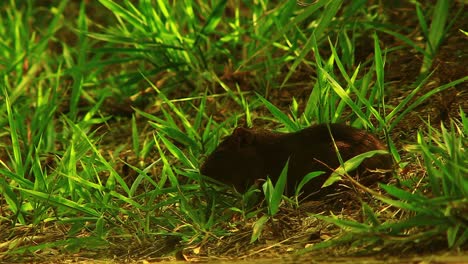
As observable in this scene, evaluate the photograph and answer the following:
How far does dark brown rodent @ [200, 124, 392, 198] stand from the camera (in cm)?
301

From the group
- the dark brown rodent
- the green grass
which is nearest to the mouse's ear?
the dark brown rodent

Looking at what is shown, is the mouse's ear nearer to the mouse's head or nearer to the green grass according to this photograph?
the mouse's head

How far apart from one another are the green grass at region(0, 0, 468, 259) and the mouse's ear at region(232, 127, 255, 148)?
137 millimetres

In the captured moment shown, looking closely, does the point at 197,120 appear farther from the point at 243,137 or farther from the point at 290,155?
the point at 290,155

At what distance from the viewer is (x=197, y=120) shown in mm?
3645

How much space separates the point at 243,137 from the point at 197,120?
0.51 metres

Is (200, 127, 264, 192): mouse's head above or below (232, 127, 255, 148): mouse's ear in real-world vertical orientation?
below

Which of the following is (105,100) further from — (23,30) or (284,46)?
(284,46)

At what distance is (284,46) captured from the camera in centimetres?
404

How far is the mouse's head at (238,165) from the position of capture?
3156 millimetres

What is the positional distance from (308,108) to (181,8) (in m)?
1.50

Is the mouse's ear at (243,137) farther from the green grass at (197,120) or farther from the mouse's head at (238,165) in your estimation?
the green grass at (197,120)

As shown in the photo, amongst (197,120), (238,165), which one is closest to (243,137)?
(238,165)

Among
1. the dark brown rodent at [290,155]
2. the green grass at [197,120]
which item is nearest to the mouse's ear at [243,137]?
the dark brown rodent at [290,155]
